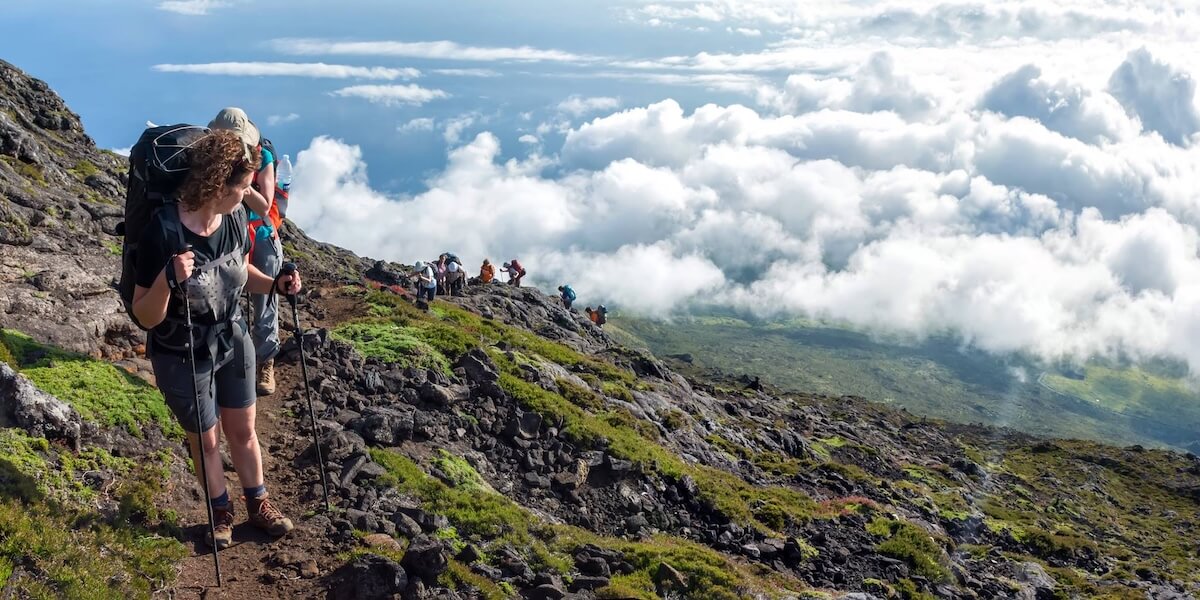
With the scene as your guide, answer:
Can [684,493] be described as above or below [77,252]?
below

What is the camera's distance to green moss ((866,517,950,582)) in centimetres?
2336

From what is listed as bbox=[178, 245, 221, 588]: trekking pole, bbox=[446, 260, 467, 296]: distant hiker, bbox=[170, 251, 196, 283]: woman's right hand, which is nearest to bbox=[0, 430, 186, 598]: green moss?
bbox=[178, 245, 221, 588]: trekking pole

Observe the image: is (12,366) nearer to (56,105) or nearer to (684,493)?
(684,493)

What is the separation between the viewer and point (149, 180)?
26.8ft

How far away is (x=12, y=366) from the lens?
12000 millimetres

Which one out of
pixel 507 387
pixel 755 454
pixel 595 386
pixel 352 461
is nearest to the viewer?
pixel 352 461

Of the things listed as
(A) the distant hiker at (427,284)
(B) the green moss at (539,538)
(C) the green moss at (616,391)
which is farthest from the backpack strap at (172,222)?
(A) the distant hiker at (427,284)

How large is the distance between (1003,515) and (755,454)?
795 inches

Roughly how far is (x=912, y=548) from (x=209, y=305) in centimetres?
2159

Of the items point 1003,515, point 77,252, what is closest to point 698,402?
point 1003,515

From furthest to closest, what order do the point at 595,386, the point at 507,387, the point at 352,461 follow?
the point at 595,386, the point at 507,387, the point at 352,461

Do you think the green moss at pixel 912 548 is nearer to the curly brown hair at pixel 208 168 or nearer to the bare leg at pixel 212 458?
the bare leg at pixel 212 458

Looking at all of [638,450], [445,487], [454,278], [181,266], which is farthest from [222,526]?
[454,278]

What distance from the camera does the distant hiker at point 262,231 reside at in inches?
413
